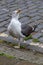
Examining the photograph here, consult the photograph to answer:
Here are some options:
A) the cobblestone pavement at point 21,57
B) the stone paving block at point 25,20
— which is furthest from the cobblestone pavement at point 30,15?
the cobblestone pavement at point 21,57

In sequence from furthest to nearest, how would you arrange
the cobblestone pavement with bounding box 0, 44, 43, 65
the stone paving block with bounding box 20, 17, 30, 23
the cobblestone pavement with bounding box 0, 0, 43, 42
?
the stone paving block with bounding box 20, 17, 30, 23 < the cobblestone pavement with bounding box 0, 0, 43, 42 < the cobblestone pavement with bounding box 0, 44, 43, 65

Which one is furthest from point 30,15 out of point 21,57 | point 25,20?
point 21,57

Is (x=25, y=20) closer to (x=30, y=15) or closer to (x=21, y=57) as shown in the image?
(x=30, y=15)

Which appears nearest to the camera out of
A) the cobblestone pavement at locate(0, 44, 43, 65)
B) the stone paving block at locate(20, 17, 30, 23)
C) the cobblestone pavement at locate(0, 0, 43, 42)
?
the cobblestone pavement at locate(0, 44, 43, 65)

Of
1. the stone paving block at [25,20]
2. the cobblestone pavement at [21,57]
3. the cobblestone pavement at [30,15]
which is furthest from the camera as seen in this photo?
the stone paving block at [25,20]

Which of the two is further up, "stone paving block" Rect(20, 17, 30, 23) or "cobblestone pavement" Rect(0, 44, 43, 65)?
"cobblestone pavement" Rect(0, 44, 43, 65)

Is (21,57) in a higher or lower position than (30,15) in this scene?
higher

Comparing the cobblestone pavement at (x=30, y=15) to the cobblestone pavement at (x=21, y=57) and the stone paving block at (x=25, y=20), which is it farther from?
the cobblestone pavement at (x=21, y=57)

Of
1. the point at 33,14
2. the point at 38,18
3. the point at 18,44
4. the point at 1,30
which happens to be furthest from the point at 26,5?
the point at 18,44

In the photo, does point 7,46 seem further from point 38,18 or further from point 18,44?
point 38,18

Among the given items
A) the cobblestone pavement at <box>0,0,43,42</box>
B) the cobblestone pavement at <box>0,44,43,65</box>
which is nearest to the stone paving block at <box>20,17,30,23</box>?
the cobblestone pavement at <box>0,0,43,42</box>

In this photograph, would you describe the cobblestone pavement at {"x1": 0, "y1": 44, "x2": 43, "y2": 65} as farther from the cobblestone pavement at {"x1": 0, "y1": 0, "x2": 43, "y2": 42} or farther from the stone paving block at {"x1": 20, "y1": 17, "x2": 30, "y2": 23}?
the stone paving block at {"x1": 20, "y1": 17, "x2": 30, "y2": 23}

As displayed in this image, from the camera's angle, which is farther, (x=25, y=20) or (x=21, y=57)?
(x=25, y=20)

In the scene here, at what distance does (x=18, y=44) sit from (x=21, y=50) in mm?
226
